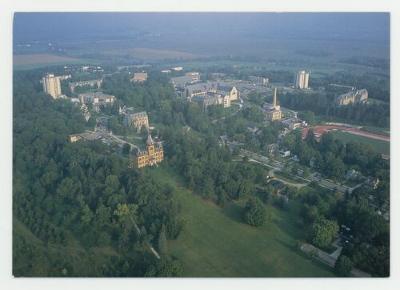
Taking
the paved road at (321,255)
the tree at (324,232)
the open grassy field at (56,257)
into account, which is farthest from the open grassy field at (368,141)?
the open grassy field at (56,257)

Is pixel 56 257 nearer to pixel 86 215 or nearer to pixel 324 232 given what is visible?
pixel 86 215

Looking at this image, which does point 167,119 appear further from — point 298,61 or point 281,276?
point 298,61

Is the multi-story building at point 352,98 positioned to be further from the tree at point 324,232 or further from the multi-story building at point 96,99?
the tree at point 324,232

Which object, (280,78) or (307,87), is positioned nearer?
(307,87)

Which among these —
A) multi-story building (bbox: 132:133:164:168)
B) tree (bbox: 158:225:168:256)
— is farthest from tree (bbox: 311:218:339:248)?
multi-story building (bbox: 132:133:164:168)

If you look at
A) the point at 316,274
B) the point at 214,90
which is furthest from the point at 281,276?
the point at 214,90
